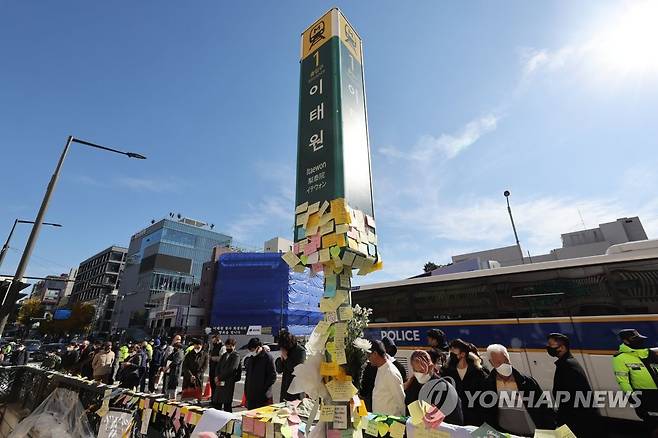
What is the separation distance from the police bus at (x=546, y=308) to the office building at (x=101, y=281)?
76.5 metres

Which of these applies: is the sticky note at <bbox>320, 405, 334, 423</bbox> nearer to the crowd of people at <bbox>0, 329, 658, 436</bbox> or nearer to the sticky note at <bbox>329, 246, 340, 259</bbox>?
the crowd of people at <bbox>0, 329, 658, 436</bbox>

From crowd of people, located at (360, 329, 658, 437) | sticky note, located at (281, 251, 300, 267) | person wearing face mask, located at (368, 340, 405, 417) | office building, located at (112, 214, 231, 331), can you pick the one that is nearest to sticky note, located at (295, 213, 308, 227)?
sticky note, located at (281, 251, 300, 267)

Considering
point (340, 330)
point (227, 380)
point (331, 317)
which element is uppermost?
point (331, 317)

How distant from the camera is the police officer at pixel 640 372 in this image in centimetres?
488

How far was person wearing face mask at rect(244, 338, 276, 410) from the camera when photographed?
5.76 metres

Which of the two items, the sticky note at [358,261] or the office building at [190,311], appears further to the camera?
the office building at [190,311]

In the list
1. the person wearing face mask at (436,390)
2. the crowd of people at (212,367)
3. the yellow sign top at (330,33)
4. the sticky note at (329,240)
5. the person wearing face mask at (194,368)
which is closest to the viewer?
the sticky note at (329,240)

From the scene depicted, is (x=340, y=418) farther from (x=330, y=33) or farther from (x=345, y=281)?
(x=330, y=33)

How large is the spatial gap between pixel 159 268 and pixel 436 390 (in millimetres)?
65835

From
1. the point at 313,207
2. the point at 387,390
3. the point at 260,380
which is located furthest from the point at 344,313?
the point at 260,380

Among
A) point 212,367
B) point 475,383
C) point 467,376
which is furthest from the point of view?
point 212,367

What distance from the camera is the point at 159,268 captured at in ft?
195

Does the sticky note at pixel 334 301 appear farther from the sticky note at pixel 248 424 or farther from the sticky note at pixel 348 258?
the sticky note at pixel 248 424

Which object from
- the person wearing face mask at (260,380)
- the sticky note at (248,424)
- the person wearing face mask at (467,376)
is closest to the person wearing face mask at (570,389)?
the person wearing face mask at (467,376)
